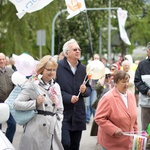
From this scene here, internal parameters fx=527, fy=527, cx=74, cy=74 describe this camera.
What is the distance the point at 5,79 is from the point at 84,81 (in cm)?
277

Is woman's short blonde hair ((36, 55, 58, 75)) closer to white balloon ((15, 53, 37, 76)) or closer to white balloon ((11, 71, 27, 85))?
white balloon ((15, 53, 37, 76))

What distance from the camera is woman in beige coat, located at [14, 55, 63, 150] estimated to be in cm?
598

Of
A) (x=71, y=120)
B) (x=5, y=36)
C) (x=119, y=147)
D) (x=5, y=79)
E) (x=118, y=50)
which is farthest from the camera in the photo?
(x=118, y=50)

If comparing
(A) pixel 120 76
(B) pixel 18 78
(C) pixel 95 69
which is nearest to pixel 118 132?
(A) pixel 120 76

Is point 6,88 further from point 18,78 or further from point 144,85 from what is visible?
point 144,85

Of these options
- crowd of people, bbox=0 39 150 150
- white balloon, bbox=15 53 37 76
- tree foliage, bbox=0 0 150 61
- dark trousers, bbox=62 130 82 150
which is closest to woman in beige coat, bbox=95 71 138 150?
crowd of people, bbox=0 39 150 150

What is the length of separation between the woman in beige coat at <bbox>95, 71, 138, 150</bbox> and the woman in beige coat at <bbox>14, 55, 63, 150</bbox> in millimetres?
576

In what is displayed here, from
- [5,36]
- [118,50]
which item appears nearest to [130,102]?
[5,36]

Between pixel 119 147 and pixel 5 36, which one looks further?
pixel 5 36

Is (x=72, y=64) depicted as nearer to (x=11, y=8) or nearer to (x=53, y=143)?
(x=53, y=143)

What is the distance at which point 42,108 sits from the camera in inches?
238

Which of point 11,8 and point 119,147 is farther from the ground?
point 11,8

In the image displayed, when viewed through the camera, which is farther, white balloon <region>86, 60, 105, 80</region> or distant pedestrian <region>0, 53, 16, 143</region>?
distant pedestrian <region>0, 53, 16, 143</region>

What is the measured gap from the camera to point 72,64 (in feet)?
23.7
